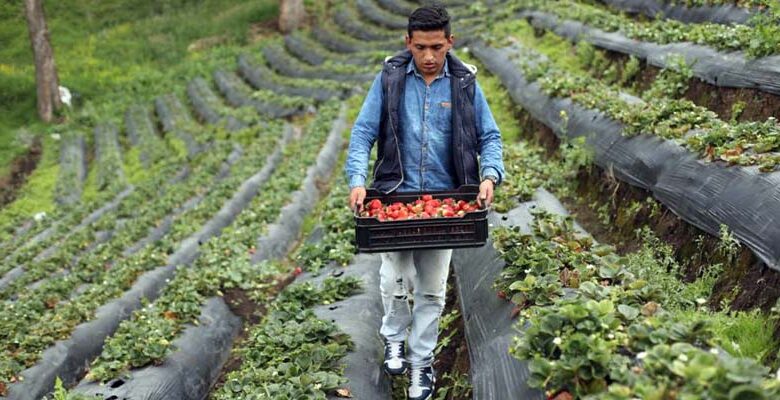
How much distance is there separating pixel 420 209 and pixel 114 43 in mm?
31616

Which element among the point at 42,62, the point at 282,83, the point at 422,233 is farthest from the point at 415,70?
the point at 42,62

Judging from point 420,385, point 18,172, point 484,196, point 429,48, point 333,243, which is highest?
point 429,48

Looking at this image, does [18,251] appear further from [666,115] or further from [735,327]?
[735,327]

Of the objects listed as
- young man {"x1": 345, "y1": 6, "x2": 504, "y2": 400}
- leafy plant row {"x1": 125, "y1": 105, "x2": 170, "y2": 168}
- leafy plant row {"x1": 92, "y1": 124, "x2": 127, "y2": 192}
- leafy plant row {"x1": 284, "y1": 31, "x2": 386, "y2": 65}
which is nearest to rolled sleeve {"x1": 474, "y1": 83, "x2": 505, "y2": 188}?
young man {"x1": 345, "y1": 6, "x2": 504, "y2": 400}

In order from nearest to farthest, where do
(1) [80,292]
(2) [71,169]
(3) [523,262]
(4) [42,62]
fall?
(3) [523,262] < (1) [80,292] < (2) [71,169] < (4) [42,62]

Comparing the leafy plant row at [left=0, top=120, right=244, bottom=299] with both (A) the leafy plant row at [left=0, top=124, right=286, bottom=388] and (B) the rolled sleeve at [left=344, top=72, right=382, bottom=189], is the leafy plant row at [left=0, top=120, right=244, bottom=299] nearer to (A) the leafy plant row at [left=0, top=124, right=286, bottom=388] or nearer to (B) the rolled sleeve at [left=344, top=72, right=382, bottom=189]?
(A) the leafy plant row at [left=0, top=124, right=286, bottom=388]

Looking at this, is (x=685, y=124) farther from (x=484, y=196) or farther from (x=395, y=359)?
(x=395, y=359)

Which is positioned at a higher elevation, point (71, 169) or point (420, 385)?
point (420, 385)

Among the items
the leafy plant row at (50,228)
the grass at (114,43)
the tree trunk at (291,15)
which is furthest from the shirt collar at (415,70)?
the tree trunk at (291,15)

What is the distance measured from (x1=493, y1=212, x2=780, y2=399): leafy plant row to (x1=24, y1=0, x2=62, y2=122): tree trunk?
24.2 meters

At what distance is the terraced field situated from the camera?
379cm

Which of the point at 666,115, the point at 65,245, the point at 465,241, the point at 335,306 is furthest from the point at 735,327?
the point at 65,245

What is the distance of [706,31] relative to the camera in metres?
9.68

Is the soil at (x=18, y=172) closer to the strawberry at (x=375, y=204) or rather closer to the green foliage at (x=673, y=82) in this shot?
the green foliage at (x=673, y=82)
